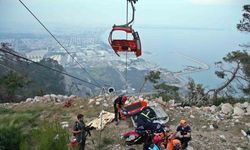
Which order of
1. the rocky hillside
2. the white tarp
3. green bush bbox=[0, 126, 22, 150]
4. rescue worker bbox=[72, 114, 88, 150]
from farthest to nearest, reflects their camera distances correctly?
the white tarp, the rocky hillside, rescue worker bbox=[72, 114, 88, 150], green bush bbox=[0, 126, 22, 150]

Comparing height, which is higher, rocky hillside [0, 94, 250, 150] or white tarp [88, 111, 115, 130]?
white tarp [88, 111, 115, 130]

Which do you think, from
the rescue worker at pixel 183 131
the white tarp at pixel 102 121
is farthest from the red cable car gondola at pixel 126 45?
the rescue worker at pixel 183 131

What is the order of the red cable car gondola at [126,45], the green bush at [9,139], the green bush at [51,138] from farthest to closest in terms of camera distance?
the red cable car gondola at [126,45] → the green bush at [9,139] → the green bush at [51,138]

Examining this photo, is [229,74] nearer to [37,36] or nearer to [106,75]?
[106,75]

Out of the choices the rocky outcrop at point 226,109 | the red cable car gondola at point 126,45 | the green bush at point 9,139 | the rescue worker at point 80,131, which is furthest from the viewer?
the rocky outcrop at point 226,109

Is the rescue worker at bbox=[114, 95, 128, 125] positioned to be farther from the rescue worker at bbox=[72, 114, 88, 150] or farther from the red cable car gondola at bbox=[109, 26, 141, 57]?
the rescue worker at bbox=[72, 114, 88, 150]

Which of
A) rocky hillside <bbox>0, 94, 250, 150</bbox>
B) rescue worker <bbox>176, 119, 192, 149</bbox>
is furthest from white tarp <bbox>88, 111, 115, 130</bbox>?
rescue worker <bbox>176, 119, 192, 149</bbox>

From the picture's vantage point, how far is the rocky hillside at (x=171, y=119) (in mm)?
Result: 12039

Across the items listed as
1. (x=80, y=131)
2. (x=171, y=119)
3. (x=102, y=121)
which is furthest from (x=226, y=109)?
(x=80, y=131)

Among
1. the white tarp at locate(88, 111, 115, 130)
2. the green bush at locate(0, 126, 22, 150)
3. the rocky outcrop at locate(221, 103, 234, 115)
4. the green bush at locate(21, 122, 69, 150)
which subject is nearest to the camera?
the green bush at locate(21, 122, 69, 150)

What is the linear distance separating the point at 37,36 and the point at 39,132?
78089 millimetres

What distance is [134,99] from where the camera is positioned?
53.8 ft

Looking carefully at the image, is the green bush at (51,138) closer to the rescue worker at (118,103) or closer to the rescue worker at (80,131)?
the rescue worker at (80,131)

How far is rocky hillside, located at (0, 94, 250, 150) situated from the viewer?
39.5 feet
